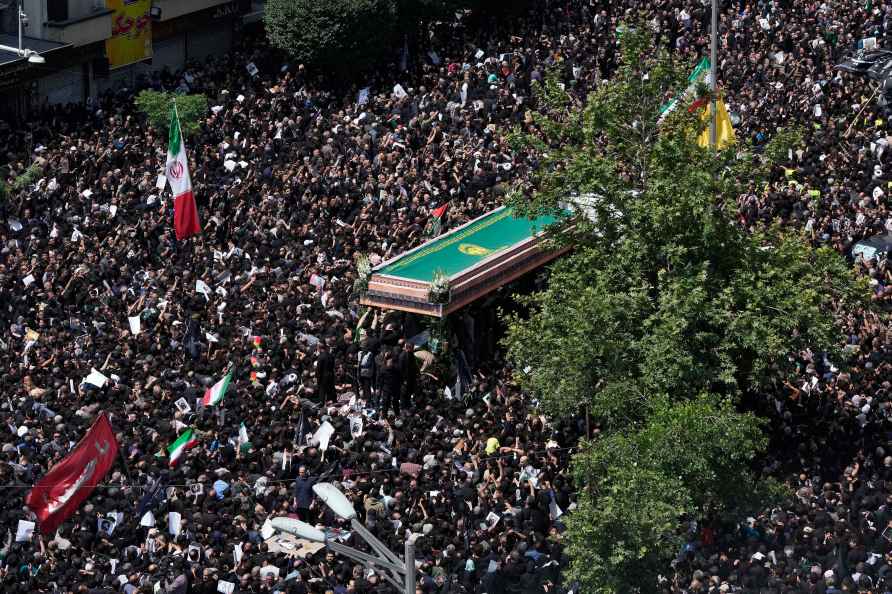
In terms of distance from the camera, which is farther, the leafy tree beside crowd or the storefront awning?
the storefront awning

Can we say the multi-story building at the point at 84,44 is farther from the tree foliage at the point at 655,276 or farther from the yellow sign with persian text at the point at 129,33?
the tree foliage at the point at 655,276

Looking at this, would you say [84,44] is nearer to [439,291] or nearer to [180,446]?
[439,291]

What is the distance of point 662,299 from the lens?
99.7ft

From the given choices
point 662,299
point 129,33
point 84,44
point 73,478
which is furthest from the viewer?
point 129,33

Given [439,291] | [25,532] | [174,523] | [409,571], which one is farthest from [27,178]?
[409,571]

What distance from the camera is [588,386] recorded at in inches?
1198

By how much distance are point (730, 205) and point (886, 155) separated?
11.0m

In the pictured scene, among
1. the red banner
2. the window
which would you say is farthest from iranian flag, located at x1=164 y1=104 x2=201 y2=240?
the red banner

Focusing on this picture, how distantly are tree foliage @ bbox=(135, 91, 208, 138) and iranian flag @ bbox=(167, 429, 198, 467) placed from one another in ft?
52.6

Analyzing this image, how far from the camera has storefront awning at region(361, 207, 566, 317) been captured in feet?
116

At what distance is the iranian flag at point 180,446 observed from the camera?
33.4 meters

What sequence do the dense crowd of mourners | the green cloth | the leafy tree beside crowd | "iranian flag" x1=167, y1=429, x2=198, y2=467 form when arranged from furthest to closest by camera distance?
the green cloth
"iranian flag" x1=167, y1=429, x2=198, y2=467
the dense crowd of mourners
the leafy tree beside crowd

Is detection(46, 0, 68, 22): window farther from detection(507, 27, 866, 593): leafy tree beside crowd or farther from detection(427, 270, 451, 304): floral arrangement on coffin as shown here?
detection(507, 27, 866, 593): leafy tree beside crowd

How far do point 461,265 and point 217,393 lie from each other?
17.4 ft
